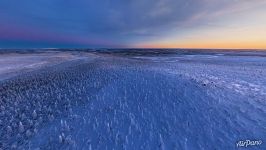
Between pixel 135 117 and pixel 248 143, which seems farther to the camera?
pixel 135 117

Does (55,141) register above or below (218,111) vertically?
below

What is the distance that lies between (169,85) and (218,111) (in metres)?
4.54

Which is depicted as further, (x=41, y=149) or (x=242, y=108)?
(x=242, y=108)

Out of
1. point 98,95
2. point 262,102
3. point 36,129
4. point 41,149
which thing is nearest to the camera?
point 41,149

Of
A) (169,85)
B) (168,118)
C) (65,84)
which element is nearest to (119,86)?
(169,85)

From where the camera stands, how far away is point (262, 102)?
399 inches

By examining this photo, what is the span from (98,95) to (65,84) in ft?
15.5

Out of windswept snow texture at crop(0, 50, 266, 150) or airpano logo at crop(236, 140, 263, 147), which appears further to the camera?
windswept snow texture at crop(0, 50, 266, 150)

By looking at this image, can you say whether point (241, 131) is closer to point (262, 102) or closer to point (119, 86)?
point (262, 102)

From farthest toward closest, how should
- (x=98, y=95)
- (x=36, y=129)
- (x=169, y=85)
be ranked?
(x=169, y=85) → (x=98, y=95) → (x=36, y=129)

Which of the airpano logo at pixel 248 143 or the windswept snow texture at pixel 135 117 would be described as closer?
the airpano logo at pixel 248 143

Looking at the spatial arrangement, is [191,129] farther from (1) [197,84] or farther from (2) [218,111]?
(1) [197,84]

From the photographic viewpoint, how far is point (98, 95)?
12328 mm

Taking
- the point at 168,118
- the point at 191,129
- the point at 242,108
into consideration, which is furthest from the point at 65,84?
the point at 242,108
